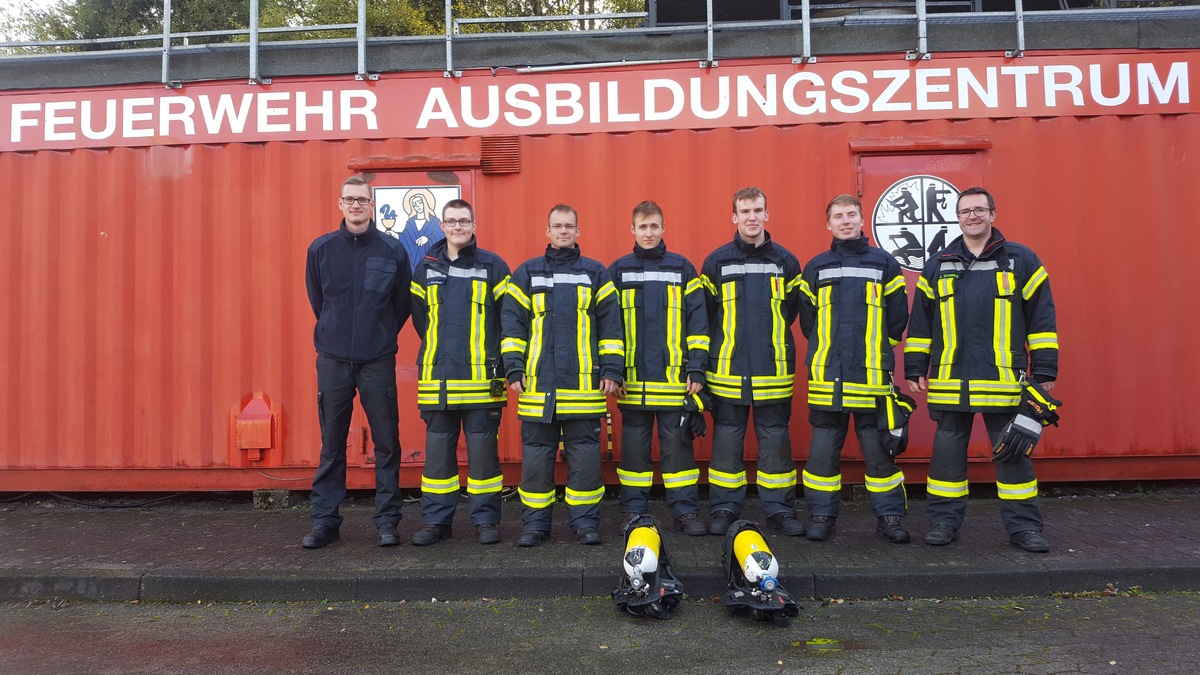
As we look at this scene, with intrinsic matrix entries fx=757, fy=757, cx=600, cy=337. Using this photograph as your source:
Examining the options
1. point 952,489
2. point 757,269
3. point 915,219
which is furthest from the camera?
point 915,219

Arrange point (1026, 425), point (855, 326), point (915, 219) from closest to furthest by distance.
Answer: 1. point (1026, 425)
2. point (855, 326)
3. point (915, 219)

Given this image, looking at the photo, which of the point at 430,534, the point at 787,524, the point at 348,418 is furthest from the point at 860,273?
the point at 348,418

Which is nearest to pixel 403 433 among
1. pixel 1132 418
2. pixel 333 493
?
pixel 333 493

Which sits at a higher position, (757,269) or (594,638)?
(757,269)

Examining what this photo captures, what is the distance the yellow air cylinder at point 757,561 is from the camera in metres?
3.58

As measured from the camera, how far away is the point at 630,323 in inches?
192

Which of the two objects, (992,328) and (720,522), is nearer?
(992,328)

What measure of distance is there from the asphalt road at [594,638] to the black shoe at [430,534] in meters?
0.66

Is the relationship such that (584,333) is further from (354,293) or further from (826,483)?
(826,483)

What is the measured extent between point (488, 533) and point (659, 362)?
150 centimetres

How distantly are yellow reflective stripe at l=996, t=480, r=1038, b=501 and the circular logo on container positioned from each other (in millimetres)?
1922

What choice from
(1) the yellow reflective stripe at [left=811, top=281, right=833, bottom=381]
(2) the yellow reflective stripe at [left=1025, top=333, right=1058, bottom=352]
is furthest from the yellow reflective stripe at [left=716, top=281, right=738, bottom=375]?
(2) the yellow reflective stripe at [left=1025, top=333, right=1058, bottom=352]

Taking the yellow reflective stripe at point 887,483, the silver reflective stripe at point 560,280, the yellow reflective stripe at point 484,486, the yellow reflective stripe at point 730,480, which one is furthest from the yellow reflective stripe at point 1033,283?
the yellow reflective stripe at point 484,486

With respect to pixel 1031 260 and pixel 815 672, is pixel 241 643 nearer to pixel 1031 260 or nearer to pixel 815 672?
pixel 815 672
